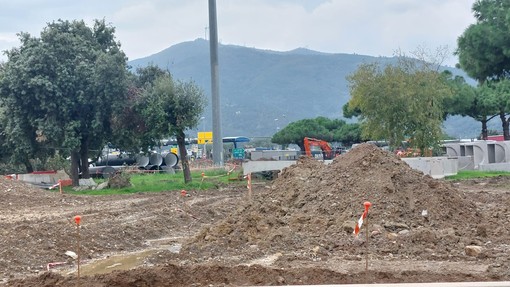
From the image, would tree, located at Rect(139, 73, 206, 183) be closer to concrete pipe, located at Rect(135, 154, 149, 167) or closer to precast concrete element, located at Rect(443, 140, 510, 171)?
precast concrete element, located at Rect(443, 140, 510, 171)

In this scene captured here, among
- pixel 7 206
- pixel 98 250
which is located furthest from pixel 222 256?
pixel 7 206

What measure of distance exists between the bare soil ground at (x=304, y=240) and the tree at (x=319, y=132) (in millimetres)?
46982

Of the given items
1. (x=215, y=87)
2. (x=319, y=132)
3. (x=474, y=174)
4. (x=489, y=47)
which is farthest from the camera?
(x=319, y=132)

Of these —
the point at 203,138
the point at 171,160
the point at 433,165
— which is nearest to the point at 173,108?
the point at 433,165

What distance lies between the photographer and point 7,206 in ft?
101

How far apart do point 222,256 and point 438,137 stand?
111 feet

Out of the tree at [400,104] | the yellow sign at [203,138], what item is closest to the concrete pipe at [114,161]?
the tree at [400,104]

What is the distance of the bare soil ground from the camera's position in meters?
11.3

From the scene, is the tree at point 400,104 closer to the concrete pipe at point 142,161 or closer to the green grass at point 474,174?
the green grass at point 474,174

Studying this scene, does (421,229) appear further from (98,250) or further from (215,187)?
(215,187)

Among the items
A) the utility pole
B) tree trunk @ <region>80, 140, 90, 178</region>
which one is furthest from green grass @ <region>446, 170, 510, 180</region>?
tree trunk @ <region>80, 140, 90, 178</region>

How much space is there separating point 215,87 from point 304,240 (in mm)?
34479

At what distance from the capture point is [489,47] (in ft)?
194

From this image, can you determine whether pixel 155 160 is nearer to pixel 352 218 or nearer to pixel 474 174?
pixel 474 174
